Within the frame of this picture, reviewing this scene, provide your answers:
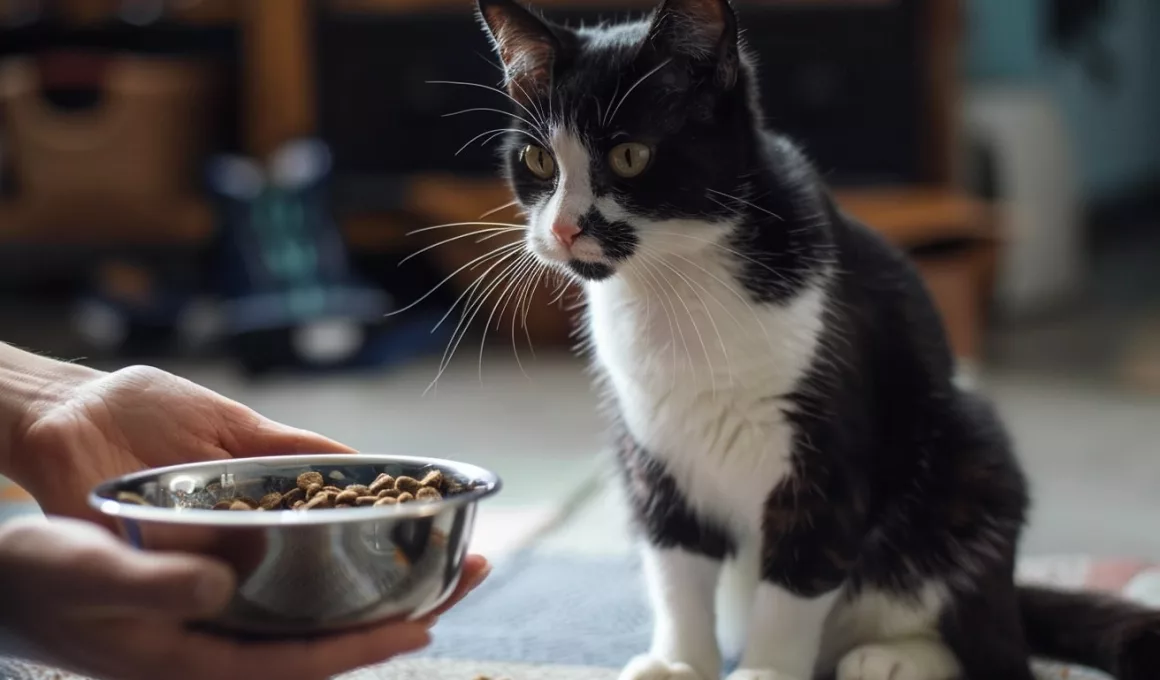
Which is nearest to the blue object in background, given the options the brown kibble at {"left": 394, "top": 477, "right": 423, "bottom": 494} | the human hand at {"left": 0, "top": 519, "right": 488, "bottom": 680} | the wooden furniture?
the wooden furniture

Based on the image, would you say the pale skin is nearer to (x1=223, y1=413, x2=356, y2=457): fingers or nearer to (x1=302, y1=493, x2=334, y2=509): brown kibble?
(x1=223, y1=413, x2=356, y2=457): fingers

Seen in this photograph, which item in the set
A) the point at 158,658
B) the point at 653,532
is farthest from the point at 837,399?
the point at 158,658

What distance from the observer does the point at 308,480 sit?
1051 mm

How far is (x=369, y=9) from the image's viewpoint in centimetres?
340

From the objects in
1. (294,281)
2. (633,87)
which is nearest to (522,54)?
(633,87)

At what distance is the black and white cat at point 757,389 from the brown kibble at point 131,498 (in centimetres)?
40

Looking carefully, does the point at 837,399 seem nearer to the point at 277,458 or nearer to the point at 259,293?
the point at 277,458

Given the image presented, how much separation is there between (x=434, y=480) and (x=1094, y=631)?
2.25 feet

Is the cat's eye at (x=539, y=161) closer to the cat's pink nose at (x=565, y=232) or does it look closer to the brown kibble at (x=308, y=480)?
the cat's pink nose at (x=565, y=232)

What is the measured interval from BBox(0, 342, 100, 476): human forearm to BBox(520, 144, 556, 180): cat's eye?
0.44m

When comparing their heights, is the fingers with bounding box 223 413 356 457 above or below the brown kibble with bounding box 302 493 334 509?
below

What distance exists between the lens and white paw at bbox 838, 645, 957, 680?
1189mm

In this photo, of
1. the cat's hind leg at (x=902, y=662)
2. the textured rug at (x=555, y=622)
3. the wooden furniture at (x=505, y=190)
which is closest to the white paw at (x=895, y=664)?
the cat's hind leg at (x=902, y=662)

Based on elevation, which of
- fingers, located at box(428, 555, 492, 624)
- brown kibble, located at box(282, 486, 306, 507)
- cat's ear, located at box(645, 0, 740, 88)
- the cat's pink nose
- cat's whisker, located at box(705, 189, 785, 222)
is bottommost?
fingers, located at box(428, 555, 492, 624)
